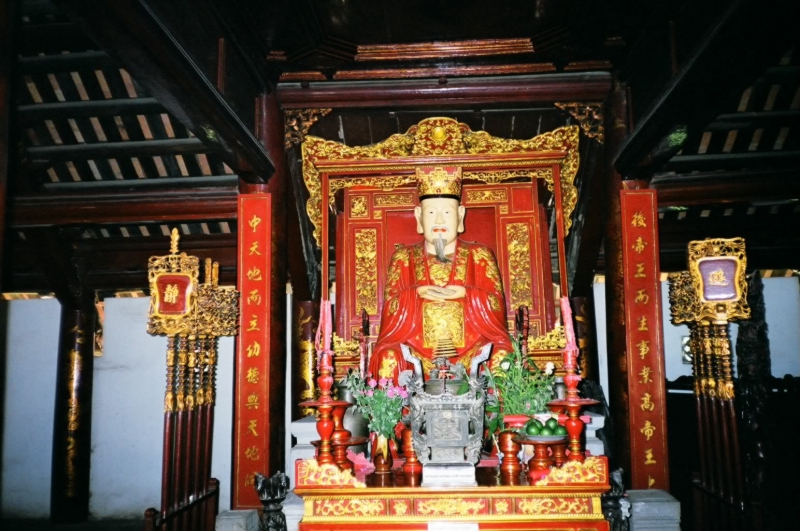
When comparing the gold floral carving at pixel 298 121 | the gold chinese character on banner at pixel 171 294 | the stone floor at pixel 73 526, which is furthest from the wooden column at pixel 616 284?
the stone floor at pixel 73 526

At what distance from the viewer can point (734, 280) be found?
4566 millimetres

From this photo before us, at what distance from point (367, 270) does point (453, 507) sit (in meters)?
3.94

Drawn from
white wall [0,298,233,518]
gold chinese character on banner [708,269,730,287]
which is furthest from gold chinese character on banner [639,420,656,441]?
white wall [0,298,233,518]

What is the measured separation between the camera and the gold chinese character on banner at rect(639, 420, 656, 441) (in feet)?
16.4

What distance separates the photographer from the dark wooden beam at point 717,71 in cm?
294

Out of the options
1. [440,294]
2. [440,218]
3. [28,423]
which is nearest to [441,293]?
[440,294]

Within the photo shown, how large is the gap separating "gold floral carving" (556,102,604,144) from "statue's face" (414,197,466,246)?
1545 mm

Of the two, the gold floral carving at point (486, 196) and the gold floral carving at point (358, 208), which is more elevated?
the gold floral carving at point (486, 196)

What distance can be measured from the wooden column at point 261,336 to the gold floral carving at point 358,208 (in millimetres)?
1804

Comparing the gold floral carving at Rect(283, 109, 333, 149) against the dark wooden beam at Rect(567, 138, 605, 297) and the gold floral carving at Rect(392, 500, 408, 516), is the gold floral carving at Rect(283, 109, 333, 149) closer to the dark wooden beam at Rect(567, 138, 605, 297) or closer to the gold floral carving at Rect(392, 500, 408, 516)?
the dark wooden beam at Rect(567, 138, 605, 297)

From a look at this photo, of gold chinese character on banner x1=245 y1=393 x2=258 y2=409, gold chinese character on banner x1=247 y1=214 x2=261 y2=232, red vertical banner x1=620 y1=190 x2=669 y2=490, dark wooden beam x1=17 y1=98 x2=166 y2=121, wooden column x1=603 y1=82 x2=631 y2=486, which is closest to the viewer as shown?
red vertical banner x1=620 y1=190 x2=669 y2=490

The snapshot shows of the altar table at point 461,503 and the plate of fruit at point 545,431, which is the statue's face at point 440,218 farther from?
the altar table at point 461,503

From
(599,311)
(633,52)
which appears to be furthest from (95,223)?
(599,311)

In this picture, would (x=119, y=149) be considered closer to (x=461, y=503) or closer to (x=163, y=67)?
(x=163, y=67)
